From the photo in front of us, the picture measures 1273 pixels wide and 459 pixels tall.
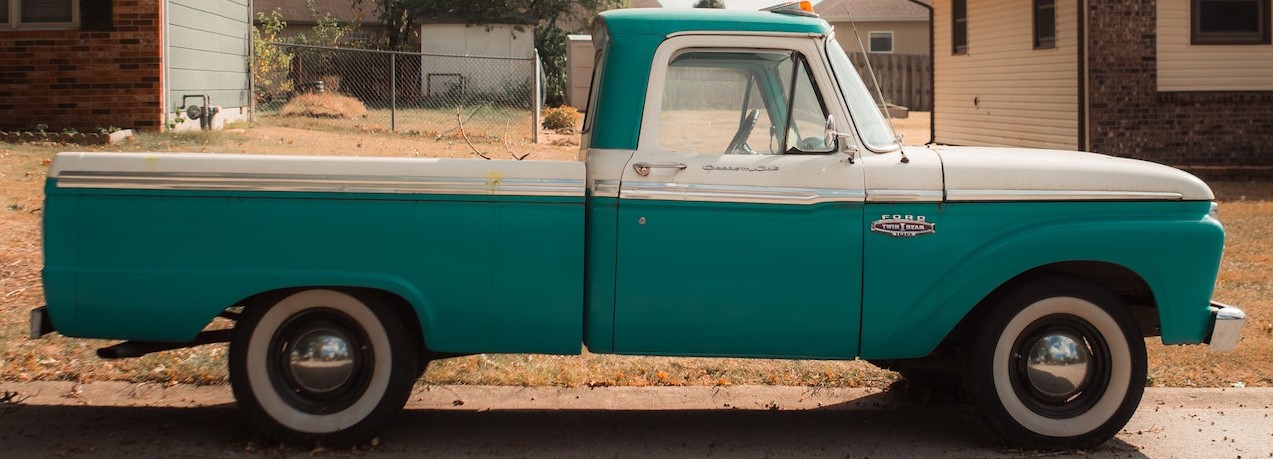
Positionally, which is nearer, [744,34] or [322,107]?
[744,34]

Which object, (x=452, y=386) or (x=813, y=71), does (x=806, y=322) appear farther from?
(x=452, y=386)

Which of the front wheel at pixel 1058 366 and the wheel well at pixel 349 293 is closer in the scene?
the wheel well at pixel 349 293

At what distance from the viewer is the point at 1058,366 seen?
544 cm

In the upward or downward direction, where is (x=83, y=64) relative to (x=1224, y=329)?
upward

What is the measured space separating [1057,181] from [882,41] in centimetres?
4151

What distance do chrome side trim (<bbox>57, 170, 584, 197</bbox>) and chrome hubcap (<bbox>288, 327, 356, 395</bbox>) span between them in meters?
0.64

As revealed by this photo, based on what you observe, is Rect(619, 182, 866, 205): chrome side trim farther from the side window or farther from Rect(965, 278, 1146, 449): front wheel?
Rect(965, 278, 1146, 449): front wheel

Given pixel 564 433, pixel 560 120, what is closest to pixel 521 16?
pixel 560 120

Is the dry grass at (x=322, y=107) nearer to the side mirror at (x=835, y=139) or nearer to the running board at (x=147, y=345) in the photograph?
the running board at (x=147, y=345)

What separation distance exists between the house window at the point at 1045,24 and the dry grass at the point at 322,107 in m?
11.6

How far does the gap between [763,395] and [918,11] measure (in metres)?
40.4

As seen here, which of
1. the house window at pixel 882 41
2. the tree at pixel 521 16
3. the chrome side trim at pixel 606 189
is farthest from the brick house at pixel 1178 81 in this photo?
the house window at pixel 882 41

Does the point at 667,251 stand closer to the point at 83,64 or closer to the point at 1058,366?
the point at 1058,366

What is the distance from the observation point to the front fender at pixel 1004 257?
5.28 meters
